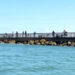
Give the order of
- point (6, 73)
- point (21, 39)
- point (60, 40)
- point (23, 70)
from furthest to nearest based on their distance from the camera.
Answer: point (21, 39) < point (60, 40) < point (23, 70) < point (6, 73)

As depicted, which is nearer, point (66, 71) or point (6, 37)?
point (66, 71)

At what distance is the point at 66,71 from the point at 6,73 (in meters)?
5.64

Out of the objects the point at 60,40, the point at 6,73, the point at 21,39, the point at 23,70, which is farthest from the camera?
the point at 21,39

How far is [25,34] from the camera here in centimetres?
12688

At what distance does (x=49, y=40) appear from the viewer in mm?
121000

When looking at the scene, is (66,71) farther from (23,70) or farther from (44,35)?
(44,35)

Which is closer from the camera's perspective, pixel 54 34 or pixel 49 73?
pixel 49 73

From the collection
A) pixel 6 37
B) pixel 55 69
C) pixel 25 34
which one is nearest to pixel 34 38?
pixel 25 34

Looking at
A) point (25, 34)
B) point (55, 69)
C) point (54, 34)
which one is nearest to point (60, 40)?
point (54, 34)

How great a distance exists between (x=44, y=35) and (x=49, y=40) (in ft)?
21.7

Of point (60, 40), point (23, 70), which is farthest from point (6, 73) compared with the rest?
point (60, 40)

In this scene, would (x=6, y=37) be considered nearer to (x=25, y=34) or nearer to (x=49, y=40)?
(x=25, y=34)

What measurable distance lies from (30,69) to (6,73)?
357 cm

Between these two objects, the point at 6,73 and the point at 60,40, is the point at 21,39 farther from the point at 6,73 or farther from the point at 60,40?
the point at 6,73
